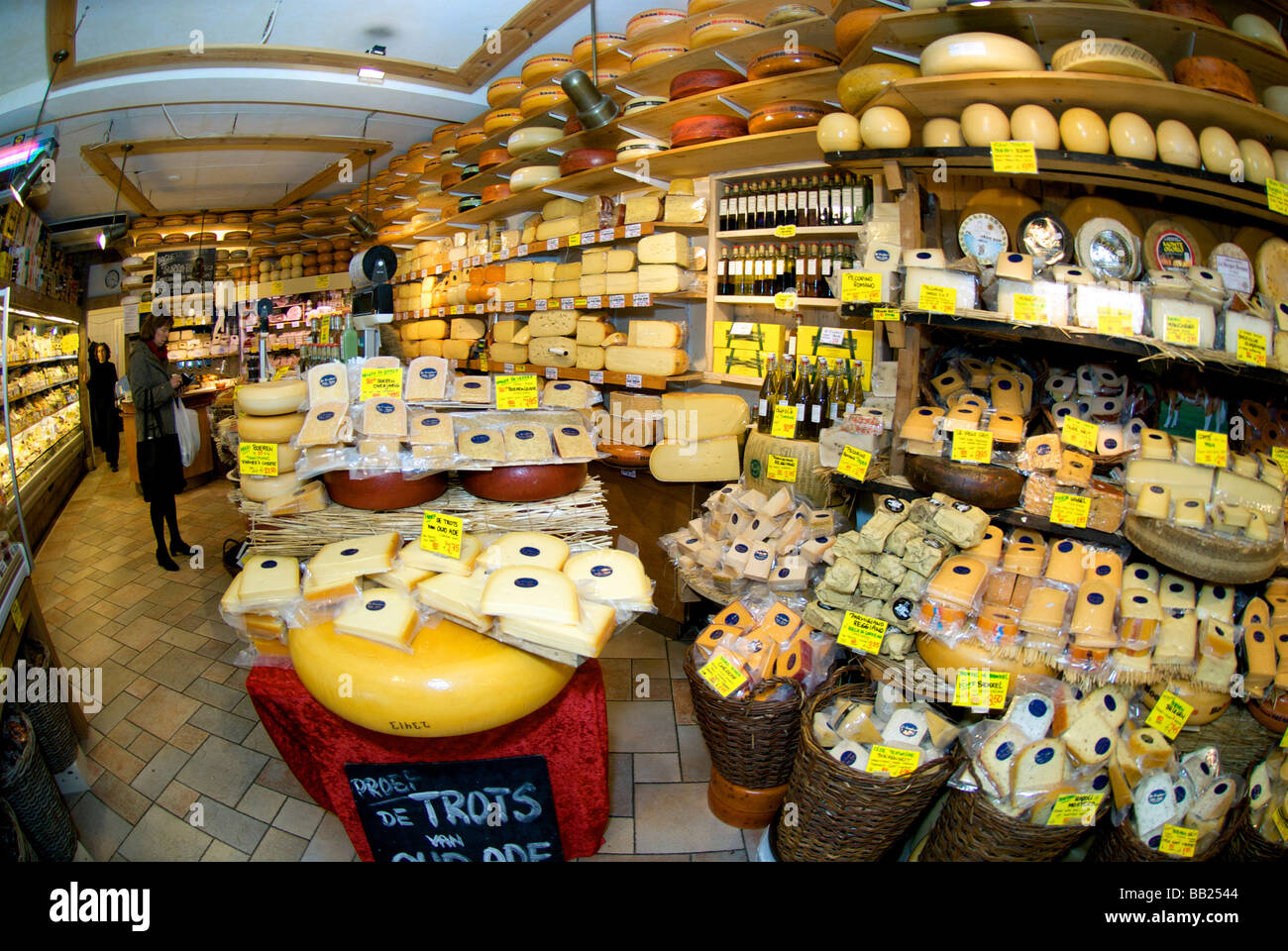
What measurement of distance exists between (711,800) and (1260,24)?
331 cm

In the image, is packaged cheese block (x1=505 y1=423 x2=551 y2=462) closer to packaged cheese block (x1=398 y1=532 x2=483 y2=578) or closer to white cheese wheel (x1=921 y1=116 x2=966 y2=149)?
packaged cheese block (x1=398 y1=532 x2=483 y2=578)

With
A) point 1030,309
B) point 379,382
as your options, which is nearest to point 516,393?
point 379,382

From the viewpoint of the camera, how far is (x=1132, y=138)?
1990 millimetres

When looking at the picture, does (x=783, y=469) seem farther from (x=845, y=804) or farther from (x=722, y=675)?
(x=845, y=804)

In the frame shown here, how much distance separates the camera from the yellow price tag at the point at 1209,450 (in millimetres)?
1809

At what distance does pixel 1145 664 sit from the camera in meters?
1.68

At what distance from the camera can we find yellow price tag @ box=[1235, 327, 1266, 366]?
1.88m

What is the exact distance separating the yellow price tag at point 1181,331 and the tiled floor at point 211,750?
2.07 meters

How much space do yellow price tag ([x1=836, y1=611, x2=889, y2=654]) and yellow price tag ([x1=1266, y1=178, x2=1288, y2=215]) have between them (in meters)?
1.89

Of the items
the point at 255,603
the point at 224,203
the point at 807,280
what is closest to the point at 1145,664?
the point at 807,280

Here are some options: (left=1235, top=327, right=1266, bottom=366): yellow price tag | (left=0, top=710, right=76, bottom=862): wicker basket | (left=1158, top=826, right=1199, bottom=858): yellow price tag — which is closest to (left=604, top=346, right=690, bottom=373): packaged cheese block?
(left=1235, top=327, right=1266, bottom=366): yellow price tag

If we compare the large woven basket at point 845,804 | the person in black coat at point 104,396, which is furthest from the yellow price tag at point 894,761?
the person in black coat at point 104,396

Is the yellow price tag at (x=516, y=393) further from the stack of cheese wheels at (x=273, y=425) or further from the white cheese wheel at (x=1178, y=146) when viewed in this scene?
the white cheese wheel at (x=1178, y=146)

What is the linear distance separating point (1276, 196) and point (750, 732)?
96.9 inches
